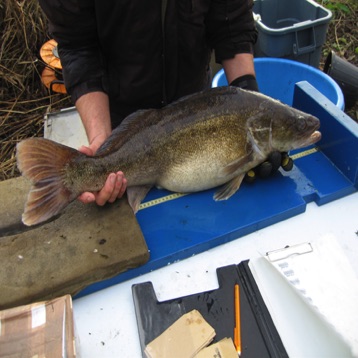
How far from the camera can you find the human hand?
1.48 meters

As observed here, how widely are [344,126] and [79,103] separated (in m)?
1.16

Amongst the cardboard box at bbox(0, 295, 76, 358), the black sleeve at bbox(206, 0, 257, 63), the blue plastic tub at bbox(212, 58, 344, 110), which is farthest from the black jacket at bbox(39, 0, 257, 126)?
the cardboard box at bbox(0, 295, 76, 358)

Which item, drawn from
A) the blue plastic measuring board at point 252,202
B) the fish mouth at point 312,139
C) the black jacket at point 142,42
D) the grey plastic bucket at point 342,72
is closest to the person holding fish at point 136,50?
the black jacket at point 142,42

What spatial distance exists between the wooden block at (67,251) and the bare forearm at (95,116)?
0.32 m

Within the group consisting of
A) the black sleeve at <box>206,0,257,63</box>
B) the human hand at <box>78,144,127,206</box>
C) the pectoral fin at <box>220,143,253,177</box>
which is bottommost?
the human hand at <box>78,144,127,206</box>

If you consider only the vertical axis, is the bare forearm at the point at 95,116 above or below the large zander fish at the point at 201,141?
below

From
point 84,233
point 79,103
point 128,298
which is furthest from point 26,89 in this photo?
point 128,298

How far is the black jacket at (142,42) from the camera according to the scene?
1.69 meters

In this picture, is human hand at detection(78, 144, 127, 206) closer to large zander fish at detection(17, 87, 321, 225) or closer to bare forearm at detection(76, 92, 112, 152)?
large zander fish at detection(17, 87, 321, 225)

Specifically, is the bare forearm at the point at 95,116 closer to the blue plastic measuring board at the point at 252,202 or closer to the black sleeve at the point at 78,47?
the black sleeve at the point at 78,47

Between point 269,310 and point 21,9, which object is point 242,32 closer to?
point 269,310

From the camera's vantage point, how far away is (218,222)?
153cm

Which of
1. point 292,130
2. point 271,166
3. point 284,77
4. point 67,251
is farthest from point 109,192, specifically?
point 284,77

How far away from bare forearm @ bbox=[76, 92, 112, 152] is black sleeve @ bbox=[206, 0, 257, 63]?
0.62 meters
